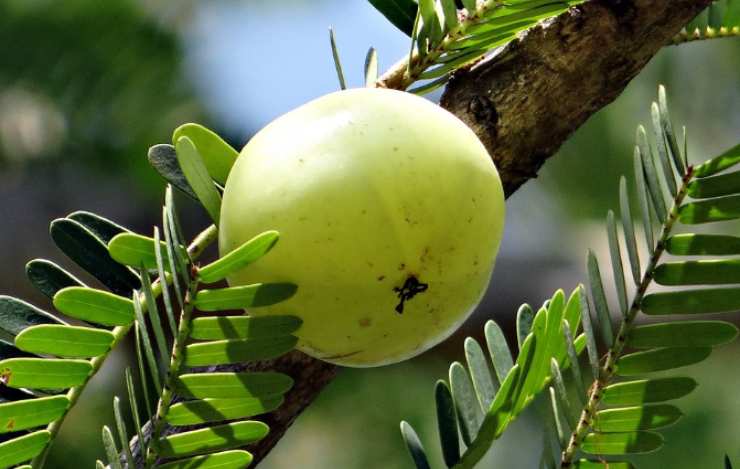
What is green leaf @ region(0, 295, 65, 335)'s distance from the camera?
589mm

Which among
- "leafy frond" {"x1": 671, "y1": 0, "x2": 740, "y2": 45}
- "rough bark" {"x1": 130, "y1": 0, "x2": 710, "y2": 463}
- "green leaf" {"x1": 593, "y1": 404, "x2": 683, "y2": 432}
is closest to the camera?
"green leaf" {"x1": 593, "y1": 404, "x2": 683, "y2": 432}

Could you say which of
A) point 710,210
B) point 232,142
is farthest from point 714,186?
point 232,142

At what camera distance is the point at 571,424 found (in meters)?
0.53

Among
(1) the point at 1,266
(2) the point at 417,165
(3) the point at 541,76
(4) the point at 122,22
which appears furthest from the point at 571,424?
(4) the point at 122,22

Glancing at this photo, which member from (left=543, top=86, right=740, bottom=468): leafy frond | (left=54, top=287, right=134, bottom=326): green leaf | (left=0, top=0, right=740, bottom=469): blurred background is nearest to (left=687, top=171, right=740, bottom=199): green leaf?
(left=543, top=86, right=740, bottom=468): leafy frond

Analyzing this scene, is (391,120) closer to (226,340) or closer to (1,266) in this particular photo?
(226,340)

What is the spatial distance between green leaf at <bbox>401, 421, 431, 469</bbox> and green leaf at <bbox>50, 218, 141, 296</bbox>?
0.18 m

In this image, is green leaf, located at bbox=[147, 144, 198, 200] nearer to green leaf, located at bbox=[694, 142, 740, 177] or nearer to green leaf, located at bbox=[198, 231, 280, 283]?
green leaf, located at bbox=[198, 231, 280, 283]

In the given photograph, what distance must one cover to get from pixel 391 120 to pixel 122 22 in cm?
265

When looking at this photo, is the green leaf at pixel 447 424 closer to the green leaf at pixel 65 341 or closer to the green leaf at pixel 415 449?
the green leaf at pixel 415 449

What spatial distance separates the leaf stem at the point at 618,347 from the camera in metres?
0.56

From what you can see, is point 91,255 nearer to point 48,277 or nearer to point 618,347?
point 48,277

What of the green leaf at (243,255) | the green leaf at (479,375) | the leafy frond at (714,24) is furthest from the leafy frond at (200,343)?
the leafy frond at (714,24)

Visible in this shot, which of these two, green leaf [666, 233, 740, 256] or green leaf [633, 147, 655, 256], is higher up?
green leaf [633, 147, 655, 256]
